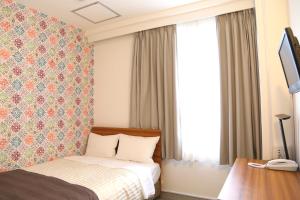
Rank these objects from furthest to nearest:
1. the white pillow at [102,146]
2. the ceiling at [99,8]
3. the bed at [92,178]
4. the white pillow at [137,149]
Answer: the white pillow at [102,146] → the white pillow at [137,149] → the ceiling at [99,8] → the bed at [92,178]

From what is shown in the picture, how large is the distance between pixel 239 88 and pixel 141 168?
1492mm

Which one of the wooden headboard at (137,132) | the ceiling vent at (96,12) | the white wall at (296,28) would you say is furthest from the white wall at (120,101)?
the white wall at (296,28)

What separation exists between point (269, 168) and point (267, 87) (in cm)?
78

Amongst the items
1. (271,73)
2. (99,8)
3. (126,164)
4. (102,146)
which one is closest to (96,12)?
(99,8)

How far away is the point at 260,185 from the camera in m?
1.44

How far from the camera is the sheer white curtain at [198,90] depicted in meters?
2.75

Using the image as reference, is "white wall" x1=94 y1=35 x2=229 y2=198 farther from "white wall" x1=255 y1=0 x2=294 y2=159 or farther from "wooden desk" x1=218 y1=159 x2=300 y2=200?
"wooden desk" x1=218 y1=159 x2=300 y2=200

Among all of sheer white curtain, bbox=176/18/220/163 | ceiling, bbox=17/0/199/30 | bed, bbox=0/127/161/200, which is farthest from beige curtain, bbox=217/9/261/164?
bed, bbox=0/127/161/200

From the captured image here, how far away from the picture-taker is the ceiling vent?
109 inches

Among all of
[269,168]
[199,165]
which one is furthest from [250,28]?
[199,165]

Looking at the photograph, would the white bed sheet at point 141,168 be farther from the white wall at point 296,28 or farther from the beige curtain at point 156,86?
the white wall at point 296,28

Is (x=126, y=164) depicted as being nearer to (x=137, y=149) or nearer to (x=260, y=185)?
(x=137, y=149)

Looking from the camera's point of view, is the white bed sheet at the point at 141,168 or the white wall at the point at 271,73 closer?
the white wall at the point at 271,73

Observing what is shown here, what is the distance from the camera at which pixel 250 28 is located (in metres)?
2.53
